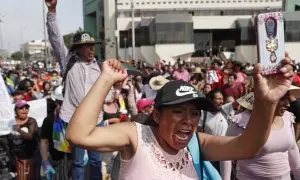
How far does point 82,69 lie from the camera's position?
186 inches

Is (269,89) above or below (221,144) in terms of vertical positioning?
above

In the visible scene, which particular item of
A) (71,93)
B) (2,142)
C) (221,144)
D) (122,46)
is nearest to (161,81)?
(71,93)

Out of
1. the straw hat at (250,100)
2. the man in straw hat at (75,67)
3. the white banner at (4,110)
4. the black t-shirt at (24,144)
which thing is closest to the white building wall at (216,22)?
the black t-shirt at (24,144)

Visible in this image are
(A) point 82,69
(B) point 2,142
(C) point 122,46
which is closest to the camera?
(B) point 2,142

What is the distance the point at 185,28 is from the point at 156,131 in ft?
177

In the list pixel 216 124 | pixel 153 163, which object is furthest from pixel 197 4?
pixel 153 163

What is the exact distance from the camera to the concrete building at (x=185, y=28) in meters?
54.4

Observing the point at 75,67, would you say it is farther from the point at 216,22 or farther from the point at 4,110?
the point at 216,22

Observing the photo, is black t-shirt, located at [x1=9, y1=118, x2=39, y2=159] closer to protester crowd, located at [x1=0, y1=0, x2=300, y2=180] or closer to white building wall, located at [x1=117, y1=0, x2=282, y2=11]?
protester crowd, located at [x1=0, y1=0, x2=300, y2=180]

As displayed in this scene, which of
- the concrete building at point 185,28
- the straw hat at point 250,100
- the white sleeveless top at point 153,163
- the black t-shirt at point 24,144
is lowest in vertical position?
the black t-shirt at point 24,144

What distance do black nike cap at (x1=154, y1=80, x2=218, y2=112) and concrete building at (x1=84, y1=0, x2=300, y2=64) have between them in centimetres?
5103

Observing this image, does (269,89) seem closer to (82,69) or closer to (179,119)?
(179,119)

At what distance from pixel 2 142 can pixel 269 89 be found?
232 centimetres

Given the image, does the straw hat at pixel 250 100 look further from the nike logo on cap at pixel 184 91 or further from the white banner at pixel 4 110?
the white banner at pixel 4 110
